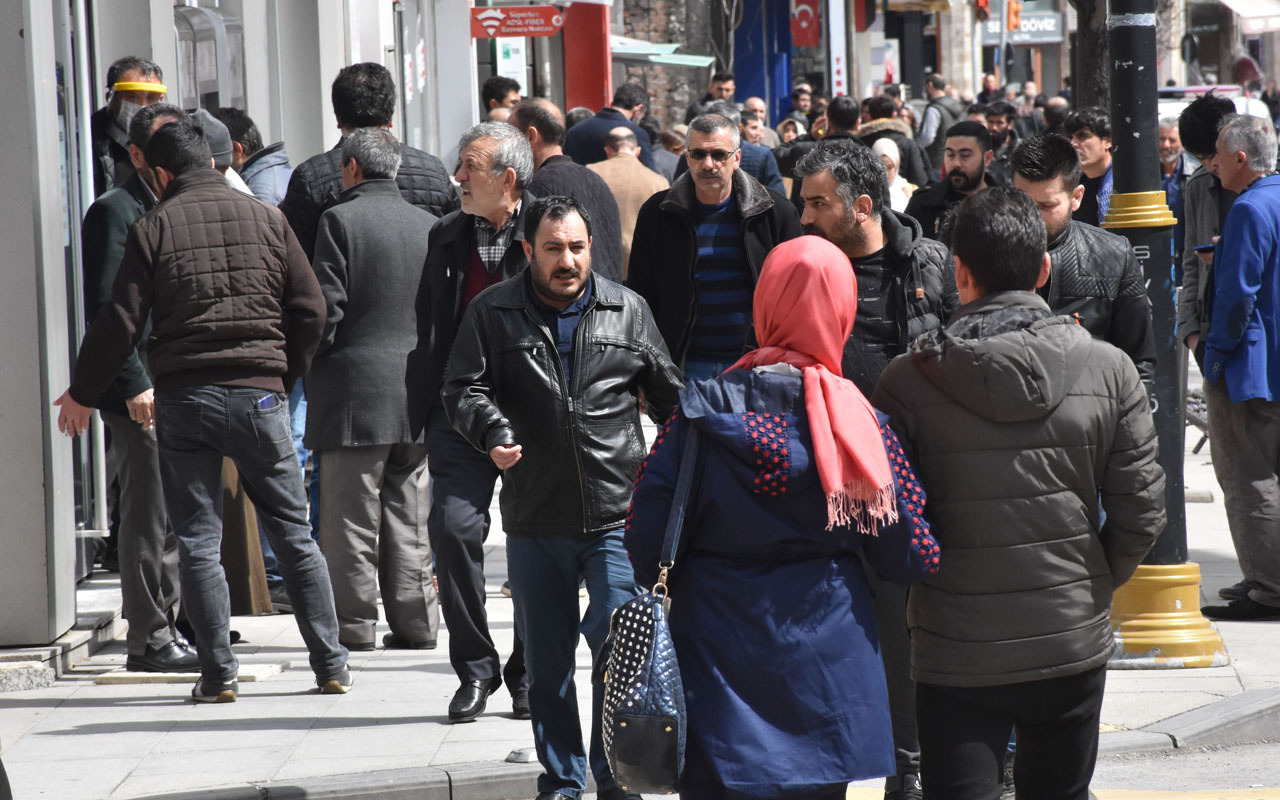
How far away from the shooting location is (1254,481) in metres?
7.98

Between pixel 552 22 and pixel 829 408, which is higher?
pixel 552 22

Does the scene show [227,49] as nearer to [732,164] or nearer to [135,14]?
[135,14]

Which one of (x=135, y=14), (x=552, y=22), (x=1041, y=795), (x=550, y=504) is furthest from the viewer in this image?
(x=552, y=22)

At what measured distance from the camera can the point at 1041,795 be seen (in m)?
4.10

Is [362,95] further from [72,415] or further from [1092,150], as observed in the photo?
[1092,150]

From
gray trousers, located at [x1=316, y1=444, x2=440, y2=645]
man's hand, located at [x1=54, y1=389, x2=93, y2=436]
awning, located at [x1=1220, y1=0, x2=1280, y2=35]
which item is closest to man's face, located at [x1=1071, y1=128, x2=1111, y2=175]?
gray trousers, located at [x1=316, y1=444, x2=440, y2=645]

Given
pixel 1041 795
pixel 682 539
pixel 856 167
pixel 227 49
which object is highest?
pixel 227 49

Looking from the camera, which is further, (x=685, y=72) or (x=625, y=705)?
(x=685, y=72)

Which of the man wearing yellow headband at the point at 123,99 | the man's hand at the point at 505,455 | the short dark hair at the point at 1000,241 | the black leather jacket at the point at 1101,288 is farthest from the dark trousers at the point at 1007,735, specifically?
the man wearing yellow headband at the point at 123,99

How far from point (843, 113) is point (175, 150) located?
7613 mm

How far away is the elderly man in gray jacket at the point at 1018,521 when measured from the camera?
3.98 meters

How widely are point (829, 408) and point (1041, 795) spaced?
3.42 feet

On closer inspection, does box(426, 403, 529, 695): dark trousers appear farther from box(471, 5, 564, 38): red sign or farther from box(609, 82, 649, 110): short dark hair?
box(471, 5, 564, 38): red sign

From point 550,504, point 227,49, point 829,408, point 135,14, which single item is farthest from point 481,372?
point 227,49
